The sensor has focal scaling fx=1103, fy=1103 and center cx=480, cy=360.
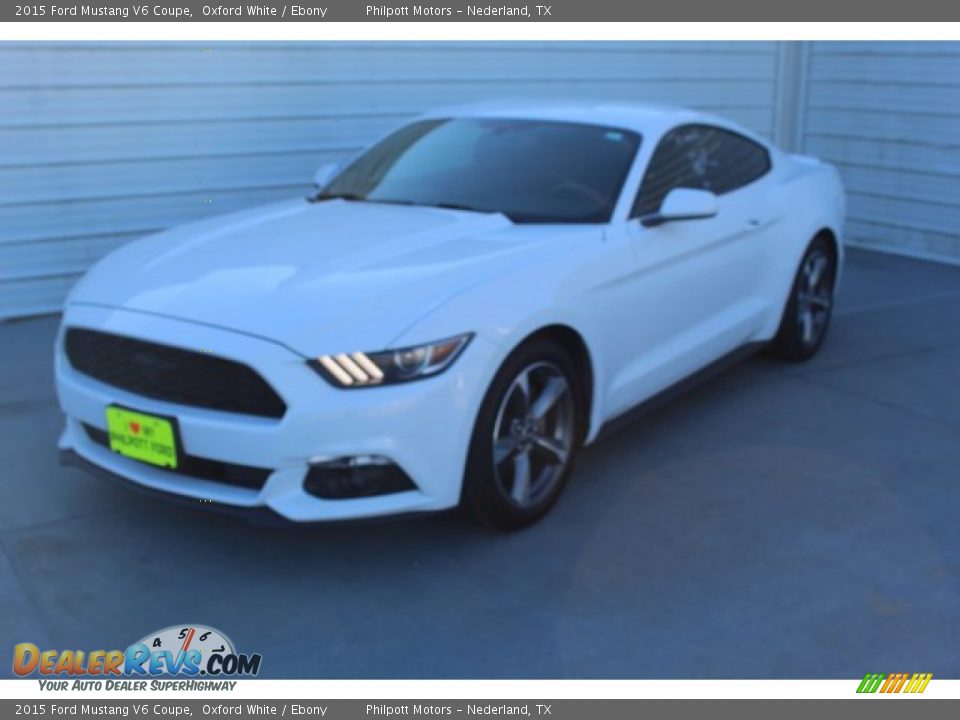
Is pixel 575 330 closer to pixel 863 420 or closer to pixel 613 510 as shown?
pixel 613 510

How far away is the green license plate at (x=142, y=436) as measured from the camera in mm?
3590

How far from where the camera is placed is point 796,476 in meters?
4.65

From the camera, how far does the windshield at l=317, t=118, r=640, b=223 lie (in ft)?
15.3

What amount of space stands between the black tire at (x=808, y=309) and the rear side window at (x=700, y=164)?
0.61 metres

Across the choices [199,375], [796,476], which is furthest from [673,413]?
[199,375]

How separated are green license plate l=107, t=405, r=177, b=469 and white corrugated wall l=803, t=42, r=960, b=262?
7.49 meters

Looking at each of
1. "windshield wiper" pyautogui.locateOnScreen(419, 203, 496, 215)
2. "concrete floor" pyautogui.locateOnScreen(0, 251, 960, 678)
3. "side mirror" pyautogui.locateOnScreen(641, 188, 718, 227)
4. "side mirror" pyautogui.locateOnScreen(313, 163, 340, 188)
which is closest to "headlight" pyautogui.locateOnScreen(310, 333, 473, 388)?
"concrete floor" pyautogui.locateOnScreen(0, 251, 960, 678)

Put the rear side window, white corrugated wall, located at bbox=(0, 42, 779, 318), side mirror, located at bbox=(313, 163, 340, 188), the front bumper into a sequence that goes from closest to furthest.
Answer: the front bumper < the rear side window < side mirror, located at bbox=(313, 163, 340, 188) < white corrugated wall, located at bbox=(0, 42, 779, 318)

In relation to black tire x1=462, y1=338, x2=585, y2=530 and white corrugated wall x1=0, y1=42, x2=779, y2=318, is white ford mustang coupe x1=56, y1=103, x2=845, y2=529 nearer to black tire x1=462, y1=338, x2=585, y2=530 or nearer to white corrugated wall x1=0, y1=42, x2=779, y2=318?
black tire x1=462, y1=338, x2=585, y2=530

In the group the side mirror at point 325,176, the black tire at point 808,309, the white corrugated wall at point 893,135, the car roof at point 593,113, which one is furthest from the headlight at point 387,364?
the white corrugated wall at point 893,135

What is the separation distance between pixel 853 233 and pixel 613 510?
656 centimetres

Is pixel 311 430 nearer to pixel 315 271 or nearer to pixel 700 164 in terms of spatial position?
pixel 315 271

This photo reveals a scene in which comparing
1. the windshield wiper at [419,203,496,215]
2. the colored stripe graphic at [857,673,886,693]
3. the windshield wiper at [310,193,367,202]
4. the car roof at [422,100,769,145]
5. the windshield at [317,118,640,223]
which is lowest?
the colored stripe graphic at [857,673,886,693]
